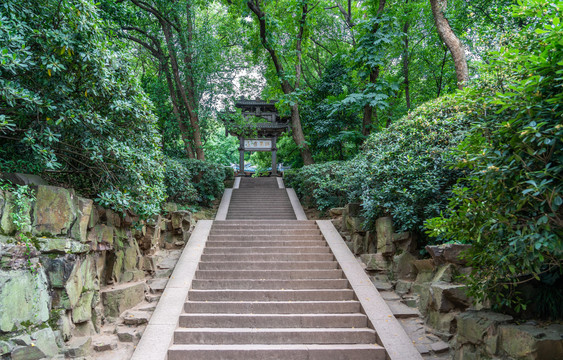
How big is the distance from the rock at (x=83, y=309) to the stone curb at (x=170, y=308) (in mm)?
783

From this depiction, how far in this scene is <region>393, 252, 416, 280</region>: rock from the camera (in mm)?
6281

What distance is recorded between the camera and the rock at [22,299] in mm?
3691

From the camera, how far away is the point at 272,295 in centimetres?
604

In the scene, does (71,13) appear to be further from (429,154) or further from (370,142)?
(370,142)

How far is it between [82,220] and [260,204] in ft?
30.2

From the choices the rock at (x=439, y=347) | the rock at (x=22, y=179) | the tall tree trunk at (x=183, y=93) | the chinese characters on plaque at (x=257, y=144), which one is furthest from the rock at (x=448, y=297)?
the chinese characters on plaque at (x=257, y=144)

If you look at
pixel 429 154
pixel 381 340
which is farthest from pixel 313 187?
pixel 381 340

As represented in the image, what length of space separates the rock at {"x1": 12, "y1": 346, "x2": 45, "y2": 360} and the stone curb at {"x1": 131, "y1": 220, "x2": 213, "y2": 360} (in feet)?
3.22

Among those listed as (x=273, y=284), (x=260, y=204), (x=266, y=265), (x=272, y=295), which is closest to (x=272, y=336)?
(x=272, y=295)

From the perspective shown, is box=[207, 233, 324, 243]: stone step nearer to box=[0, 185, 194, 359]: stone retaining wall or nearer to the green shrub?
box=[0, 185, 194, 359]: stone retaining wall

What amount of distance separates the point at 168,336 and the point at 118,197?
200 centimetres

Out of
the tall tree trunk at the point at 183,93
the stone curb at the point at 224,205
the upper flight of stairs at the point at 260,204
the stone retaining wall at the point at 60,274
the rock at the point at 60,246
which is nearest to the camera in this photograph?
the stone retaining wall at the point at 60,274

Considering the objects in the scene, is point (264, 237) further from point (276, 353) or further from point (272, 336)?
point (276, 353)

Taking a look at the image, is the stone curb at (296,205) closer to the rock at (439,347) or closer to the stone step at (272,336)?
the stone step at (272,336)
